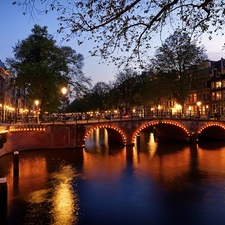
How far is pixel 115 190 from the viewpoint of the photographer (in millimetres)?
18562

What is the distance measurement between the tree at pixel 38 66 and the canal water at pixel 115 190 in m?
12.5

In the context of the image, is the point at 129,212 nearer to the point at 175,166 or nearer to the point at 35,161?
the point at 175,166

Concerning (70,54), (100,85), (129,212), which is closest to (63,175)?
(129,212)

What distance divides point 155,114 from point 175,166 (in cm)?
1801

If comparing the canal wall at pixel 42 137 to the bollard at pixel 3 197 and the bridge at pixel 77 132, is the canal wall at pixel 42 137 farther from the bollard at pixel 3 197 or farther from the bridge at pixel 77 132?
the bollard at pixel 3 197

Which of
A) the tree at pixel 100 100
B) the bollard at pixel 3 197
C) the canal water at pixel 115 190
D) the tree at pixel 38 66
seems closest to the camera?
the bollard at pixel 3 197

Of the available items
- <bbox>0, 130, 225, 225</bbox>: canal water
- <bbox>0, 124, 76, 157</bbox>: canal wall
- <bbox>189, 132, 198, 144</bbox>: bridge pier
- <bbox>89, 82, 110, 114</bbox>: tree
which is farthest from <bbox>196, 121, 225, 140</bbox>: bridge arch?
<bbox>89, 82, 110, 114</bbox>: tree

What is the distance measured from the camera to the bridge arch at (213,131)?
142ft

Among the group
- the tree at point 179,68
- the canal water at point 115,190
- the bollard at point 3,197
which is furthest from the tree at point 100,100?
the bollard at point 3,197

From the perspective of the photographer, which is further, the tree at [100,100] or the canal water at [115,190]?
the tree at [100,100]

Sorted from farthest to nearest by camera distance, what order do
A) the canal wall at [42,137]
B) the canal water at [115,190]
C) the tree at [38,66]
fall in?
the tree at [38,66] → the canal wall at [42,137] → the canal water at [115,190]

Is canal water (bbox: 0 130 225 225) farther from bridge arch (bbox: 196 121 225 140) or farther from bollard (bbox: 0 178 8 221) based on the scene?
bridge arch (bbox: 196 121 225 140)

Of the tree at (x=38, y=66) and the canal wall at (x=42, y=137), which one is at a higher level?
the tree at (x=38, y=66)

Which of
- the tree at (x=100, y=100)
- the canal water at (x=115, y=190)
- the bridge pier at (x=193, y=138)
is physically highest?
the tree at (x=100, y=100)
